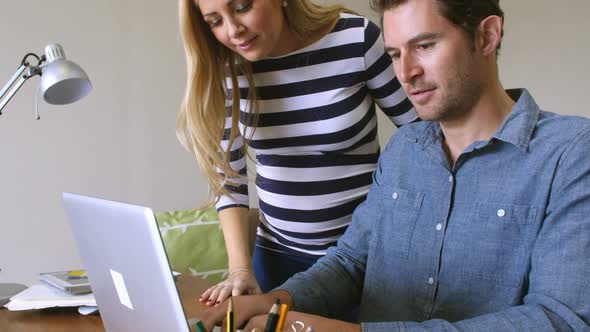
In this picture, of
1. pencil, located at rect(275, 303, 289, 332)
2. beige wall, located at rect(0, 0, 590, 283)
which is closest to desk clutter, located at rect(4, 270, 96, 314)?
pencil, located at rect(275, 303, 289, 332)

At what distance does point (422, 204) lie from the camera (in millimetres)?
1134

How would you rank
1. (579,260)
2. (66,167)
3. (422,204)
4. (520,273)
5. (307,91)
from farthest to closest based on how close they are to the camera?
(66,167), (307,91), (422,204), (520,273), (579,260)

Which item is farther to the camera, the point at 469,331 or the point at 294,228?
the point at 294,228

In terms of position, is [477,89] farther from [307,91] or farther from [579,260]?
[307,91]

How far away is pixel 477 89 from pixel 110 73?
165cm

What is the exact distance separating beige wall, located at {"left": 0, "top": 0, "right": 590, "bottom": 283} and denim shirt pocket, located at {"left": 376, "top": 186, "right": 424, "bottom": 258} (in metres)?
1.46

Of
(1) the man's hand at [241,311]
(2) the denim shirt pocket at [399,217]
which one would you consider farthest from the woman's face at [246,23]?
(1) the man's hand at [241,311]

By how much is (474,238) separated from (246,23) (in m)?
0.62

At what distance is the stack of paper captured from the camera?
1.25 meters

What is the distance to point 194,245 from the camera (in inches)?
87.9

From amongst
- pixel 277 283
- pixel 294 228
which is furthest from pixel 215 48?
pixel 277 283

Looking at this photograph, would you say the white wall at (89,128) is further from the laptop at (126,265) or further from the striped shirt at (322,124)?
the laptop at (126,265)

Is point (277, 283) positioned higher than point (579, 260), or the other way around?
point (579, 260)

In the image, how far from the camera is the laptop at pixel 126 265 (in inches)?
29.4
